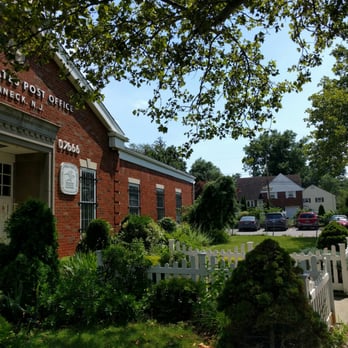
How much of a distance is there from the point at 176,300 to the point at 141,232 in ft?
20.3

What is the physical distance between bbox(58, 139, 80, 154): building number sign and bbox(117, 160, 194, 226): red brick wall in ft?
9.69

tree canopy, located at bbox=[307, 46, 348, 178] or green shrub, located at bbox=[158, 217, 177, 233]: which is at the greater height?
tree canopy, located at bbox=[307, 46, 348, 178]

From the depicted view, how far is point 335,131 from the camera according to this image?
1967 cm

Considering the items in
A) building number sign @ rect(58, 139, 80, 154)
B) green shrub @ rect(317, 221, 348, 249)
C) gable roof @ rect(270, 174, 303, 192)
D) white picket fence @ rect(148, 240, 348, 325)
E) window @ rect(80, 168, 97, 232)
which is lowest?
white picket fence @ rect(148, 240, 348, 325)

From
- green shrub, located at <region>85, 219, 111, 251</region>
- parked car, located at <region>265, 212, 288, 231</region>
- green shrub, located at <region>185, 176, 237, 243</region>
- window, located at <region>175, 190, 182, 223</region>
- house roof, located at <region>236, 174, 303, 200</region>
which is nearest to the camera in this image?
green shrub, located at <region>85, 219, 111, 251</region>

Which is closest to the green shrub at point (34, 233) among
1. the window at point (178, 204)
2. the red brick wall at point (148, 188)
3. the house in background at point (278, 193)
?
the red brick wall at point (148, 188)

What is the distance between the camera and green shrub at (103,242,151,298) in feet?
19.2

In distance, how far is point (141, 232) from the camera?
11.6m

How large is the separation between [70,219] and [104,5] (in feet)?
20.7

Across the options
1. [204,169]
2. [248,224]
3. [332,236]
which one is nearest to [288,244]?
[332,236]

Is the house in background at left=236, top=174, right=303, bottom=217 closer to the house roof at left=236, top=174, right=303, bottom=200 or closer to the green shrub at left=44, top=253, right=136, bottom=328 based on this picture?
the house roof at left=236, top=174, right=303, bottom=200

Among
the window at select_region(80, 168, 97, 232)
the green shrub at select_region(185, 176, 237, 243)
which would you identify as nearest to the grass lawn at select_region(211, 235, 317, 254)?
the green shrub at select_region(185, 176, 237, 243)

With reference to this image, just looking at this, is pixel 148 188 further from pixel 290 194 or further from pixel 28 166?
pixel 290 194

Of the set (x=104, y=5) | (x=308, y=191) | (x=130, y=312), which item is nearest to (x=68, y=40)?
(x=104, y=5)
